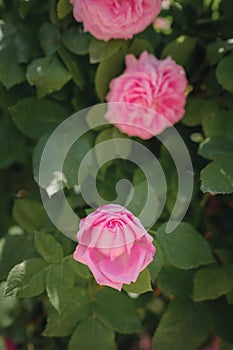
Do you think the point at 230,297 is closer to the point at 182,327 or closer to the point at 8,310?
the point at 182,327

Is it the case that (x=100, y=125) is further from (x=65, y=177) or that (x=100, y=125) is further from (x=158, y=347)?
(x=158, y=347)

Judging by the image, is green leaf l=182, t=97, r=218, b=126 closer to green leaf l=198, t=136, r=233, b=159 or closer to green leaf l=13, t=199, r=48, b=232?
green leaf l=198, t=136, r=233, b=159

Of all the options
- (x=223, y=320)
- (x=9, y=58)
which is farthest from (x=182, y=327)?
(x=9, y=58)

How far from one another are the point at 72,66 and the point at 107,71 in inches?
2.2

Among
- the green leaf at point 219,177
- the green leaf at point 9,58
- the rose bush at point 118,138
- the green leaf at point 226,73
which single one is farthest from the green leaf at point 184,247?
the green leaf at point 9,58

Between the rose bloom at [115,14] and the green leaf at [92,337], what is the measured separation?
0.42 m

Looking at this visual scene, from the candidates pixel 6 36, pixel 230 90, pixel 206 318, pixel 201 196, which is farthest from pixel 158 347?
pixel 6 36

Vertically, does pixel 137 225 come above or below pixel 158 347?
above

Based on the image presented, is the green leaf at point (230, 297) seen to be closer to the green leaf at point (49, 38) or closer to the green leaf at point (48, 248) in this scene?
the green leaf at point (48, 248)

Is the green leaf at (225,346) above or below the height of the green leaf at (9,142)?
below

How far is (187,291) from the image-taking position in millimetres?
880

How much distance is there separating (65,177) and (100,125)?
0.40ft

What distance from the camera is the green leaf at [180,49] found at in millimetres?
876

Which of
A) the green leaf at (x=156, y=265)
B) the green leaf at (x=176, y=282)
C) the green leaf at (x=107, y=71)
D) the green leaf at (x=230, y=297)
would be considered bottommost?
the green leaf at (x=176, y=282)
